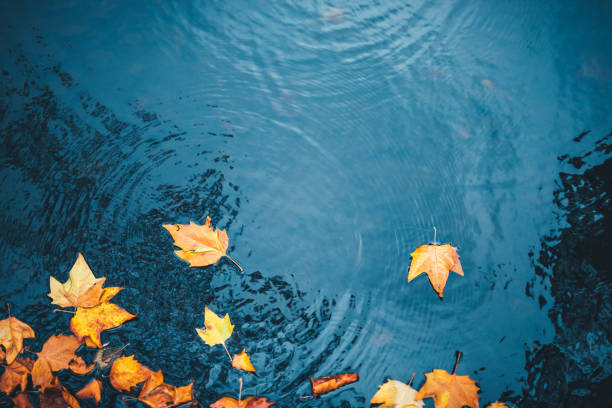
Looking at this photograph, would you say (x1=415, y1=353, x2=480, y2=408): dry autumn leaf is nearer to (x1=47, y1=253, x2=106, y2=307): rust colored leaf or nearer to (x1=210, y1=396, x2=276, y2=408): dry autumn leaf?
(x1=210, y1=396, x2=276, y2=408): dry autumn leaf

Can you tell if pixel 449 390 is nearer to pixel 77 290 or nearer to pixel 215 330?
pixel 215 330

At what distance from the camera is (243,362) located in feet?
5.27

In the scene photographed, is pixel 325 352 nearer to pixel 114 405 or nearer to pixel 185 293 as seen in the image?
pixel 185 293

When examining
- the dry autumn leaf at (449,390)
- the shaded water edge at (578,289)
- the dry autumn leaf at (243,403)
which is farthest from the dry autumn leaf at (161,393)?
the shaded water edge at (578,289)

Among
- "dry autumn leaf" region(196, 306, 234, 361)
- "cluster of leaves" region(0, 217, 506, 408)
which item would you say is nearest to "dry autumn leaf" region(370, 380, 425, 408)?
"cluster of leaves" region(0, 217, 506, 408)

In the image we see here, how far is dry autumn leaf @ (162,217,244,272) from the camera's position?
1771mm

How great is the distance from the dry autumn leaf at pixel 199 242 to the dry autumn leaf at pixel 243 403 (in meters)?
0.55

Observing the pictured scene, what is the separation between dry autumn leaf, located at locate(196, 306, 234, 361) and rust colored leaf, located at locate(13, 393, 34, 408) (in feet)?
2.36

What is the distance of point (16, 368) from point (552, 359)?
229 cm

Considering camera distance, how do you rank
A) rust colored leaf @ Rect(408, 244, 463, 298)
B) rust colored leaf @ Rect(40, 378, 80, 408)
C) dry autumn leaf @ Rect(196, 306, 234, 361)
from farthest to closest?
1. rust colored leaf @ Rect(408, 244, 463, 298)
2. dry autumn leaf @ Rect(196, 306, 234, 361)
3. rust colored leaf @ Rect(40, 378, 80, 408)

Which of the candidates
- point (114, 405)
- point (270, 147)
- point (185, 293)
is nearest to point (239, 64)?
point (270, 147)

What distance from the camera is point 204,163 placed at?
198 cm

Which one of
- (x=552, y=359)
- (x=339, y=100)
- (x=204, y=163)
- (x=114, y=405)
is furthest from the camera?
(x=339, y=100)

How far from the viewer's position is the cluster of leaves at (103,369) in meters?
1.54
